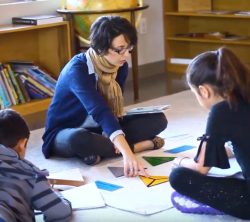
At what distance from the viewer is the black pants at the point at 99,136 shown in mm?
2486

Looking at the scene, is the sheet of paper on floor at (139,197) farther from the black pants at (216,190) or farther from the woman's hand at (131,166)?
the black pants at (216,190)

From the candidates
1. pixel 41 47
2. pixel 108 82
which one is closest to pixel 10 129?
pixel 108 82

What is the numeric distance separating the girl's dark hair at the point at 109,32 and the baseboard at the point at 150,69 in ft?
6.95

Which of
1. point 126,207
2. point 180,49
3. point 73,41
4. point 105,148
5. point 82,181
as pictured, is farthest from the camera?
point 180,49

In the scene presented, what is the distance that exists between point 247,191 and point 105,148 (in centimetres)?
80

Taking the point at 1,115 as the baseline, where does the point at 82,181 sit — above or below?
below

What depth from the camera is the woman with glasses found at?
7.56 feet

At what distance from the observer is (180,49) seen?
4.79 meters

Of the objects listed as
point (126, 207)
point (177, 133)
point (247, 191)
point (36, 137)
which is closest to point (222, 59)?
point (247, 191)

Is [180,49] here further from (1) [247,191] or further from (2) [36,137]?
(1) [247,191]

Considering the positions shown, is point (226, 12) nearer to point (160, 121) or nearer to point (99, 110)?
point (160, 121)

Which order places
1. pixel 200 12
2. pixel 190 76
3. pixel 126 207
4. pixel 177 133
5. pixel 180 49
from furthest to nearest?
pixel 180 49, pixel 200 12, pixel 177 133, pixel 126 207, pixel 190 76

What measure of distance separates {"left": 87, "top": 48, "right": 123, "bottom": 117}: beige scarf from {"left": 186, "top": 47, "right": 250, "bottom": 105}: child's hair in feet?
2.42

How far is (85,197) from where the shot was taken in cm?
212
